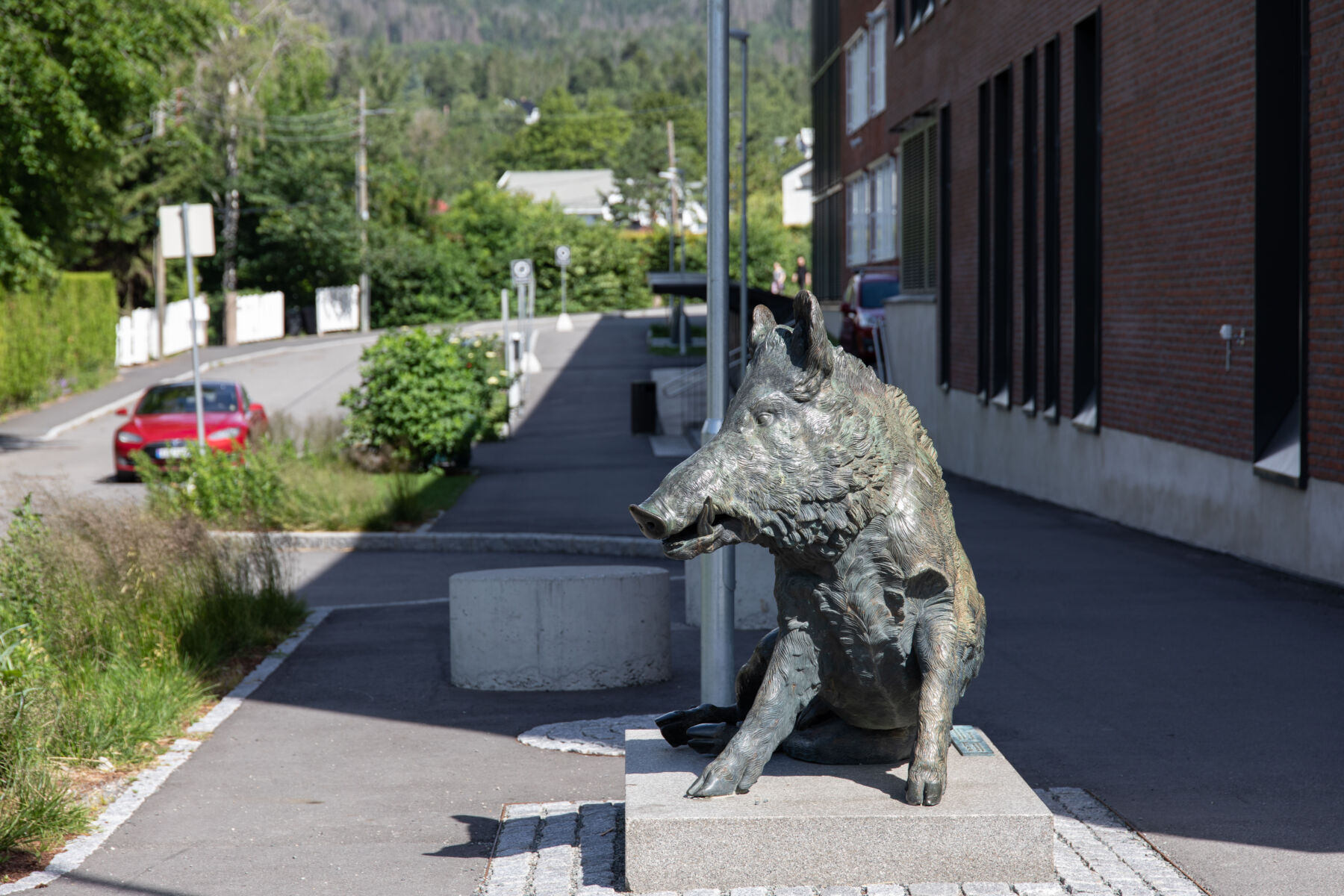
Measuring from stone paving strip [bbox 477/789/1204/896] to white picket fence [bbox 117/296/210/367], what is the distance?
130 feet

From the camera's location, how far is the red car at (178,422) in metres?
22.4

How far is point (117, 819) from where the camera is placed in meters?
6.37

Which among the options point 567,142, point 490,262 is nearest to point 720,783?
point 490,262

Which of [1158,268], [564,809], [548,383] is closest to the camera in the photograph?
[564,809]

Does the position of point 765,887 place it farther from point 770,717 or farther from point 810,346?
point 810,346

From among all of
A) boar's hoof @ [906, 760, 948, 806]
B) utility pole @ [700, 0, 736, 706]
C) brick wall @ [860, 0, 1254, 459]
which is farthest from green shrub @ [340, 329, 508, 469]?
boar's hoof @ [906, 760, 948, 806]

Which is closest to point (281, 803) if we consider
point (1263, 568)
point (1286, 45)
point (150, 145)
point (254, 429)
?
point (1263, 568)

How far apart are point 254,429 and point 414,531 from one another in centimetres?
784

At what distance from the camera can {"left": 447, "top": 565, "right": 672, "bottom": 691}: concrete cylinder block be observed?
885 cm

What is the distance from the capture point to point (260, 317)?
57.9 m

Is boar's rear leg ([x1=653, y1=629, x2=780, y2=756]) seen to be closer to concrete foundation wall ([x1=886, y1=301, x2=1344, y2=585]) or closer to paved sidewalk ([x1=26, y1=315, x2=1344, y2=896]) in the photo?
paved sidewalk ([x1=26, y1=315, x2=1344, y2=896])

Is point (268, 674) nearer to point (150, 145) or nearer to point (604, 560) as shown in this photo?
point (604, 560)

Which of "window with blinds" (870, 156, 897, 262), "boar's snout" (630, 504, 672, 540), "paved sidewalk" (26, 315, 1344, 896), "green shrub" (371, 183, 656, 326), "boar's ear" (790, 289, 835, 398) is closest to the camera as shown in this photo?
"boar's snout" (630, 504, 672, 540)

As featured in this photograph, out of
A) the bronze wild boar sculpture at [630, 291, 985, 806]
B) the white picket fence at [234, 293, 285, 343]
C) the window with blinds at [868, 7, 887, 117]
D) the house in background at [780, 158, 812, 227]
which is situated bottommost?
the bronze wild boar sculpture at [630, 291, 985, 806]
